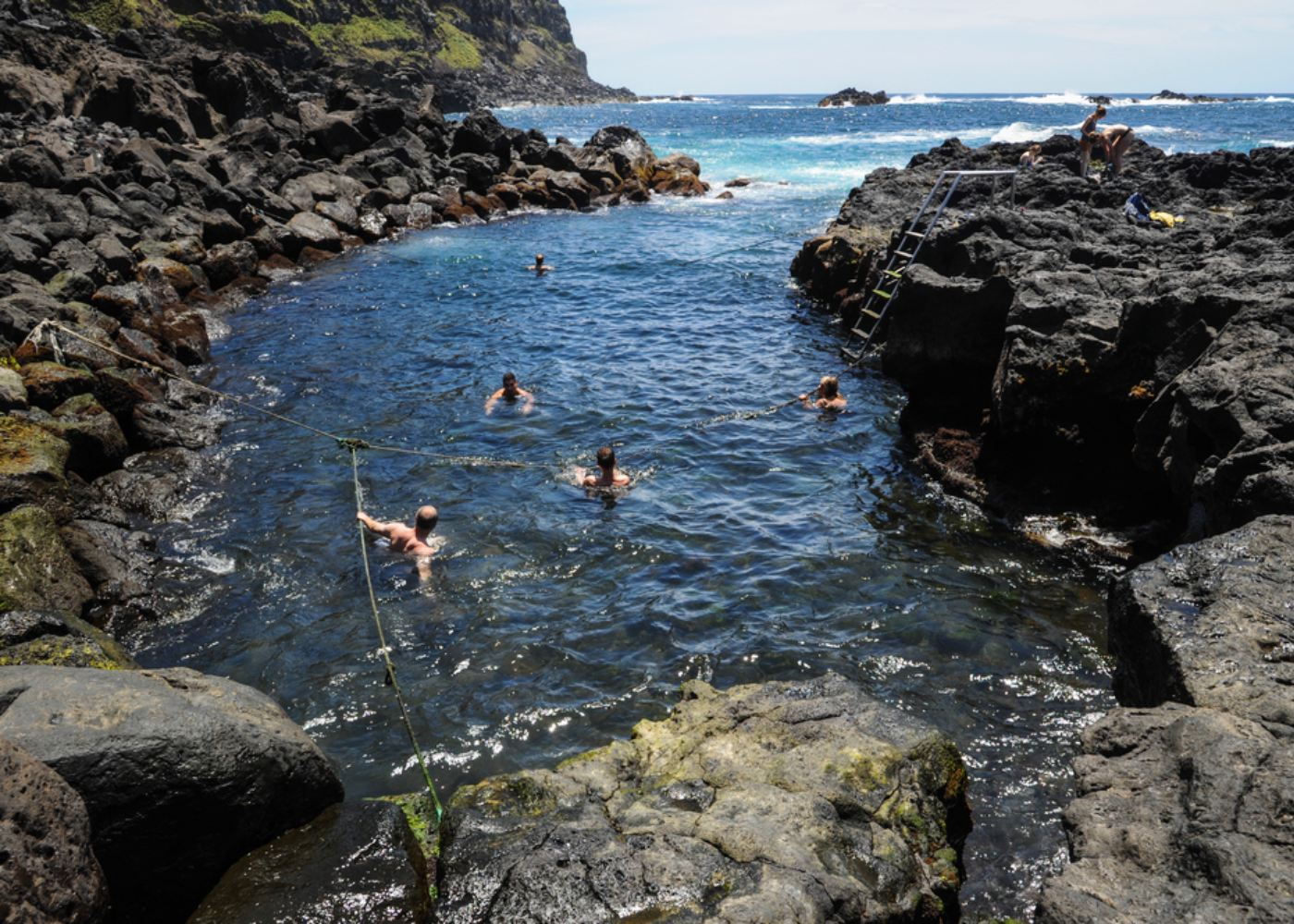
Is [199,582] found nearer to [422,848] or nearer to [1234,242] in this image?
[422,848]

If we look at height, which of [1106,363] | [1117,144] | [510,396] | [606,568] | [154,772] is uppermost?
[1117,144]

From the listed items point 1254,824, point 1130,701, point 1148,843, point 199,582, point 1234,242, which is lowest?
point 199,582

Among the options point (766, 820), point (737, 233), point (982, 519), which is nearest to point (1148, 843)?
point (766, 820)

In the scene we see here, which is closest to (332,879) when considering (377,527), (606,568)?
(606,568)

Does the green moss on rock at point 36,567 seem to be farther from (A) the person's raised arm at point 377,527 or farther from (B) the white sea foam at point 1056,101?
(B) the white sea foam at point 1056,101

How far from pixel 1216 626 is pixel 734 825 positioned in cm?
347

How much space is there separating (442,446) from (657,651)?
6.74 m

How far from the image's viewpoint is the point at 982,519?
34.6 feet

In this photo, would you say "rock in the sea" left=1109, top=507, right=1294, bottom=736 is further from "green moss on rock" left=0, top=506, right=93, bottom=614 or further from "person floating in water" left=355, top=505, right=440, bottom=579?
"green moss on rock" left=0, top=506, right=93, bottom=614

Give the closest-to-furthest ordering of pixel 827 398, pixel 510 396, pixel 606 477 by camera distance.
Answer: pixel 606 477, pixel 827 398, pixel 510 396

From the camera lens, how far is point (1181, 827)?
12.4 ft

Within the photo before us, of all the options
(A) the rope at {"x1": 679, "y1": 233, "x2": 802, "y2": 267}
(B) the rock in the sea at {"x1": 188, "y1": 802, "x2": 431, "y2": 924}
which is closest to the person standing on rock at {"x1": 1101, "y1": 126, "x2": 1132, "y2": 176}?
(A) the rope at {"x1": 679, "y1": 233, "x2": 802, "y2": 267}

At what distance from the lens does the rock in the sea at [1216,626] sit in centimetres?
466

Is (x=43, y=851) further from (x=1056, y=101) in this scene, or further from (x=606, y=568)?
(x=1056, y=101)
